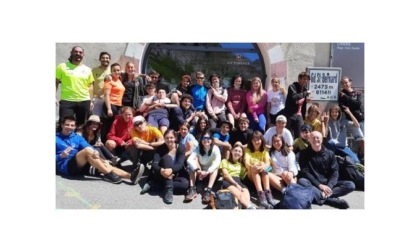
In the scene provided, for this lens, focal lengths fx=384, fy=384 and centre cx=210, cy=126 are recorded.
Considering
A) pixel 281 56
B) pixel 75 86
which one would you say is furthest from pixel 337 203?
pixel 75 86

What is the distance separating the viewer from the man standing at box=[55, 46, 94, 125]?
5.39 metres

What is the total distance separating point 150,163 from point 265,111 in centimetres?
189

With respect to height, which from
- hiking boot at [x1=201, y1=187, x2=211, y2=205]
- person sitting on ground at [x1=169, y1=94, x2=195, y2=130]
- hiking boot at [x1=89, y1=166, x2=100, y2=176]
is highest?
person sitting on ground at [x1=169, y1=94, x2=195, y2=130]

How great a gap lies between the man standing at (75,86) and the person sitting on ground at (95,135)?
0.58 feet

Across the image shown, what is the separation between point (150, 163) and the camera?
5.41 meters

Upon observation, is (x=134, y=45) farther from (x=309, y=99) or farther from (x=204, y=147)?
(x=309, y=99)

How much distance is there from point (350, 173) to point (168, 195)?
100 inches

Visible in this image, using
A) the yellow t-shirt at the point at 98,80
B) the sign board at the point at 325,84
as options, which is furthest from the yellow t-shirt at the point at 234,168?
the yellow t-shirt at the point at 98,80

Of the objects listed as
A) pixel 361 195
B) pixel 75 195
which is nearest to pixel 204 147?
pixel 75 195

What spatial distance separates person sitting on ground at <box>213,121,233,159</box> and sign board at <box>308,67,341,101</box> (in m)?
1.45

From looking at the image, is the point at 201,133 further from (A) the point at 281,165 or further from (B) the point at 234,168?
(A) the point at 281,165

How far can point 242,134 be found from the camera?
17.9 feet

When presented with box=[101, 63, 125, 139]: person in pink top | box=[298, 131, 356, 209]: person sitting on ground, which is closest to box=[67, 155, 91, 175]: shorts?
box=[101, 63, 125, 139]: person in pink top

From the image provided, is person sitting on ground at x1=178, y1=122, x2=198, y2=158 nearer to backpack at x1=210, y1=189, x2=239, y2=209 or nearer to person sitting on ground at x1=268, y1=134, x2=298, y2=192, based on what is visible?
backpack at x1=210, y1=189, x2=239, y2=209
